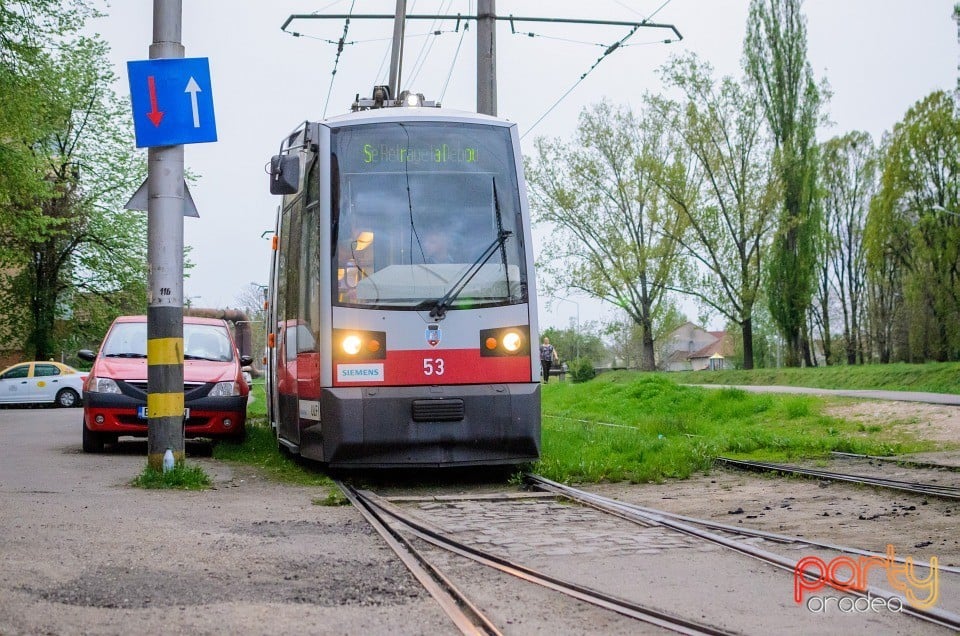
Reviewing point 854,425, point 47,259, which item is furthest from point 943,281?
point 47,259

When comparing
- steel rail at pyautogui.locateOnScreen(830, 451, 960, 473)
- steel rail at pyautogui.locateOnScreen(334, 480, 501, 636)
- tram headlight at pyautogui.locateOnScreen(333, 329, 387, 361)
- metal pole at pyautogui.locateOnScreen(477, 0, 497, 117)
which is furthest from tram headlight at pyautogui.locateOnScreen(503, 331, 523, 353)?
metal pole at pyautogui.locateOnScreen(477, 0, 497, 117)

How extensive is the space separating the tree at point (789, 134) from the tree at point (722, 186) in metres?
0.73

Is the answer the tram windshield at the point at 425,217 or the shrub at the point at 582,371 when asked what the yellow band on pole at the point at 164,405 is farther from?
the shrub at the point at 582,371

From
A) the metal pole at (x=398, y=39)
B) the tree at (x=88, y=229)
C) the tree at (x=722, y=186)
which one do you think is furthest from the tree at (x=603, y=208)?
the metal pole at (x=398, y=39)

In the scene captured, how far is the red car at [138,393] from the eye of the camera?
1363cm

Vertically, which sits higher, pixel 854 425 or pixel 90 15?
pixel 90 15

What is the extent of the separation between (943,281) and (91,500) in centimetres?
4188

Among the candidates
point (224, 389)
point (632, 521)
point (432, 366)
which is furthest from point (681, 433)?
point (632, 521)

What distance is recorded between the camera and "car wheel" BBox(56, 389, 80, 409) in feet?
120

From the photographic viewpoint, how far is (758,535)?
6809 mm

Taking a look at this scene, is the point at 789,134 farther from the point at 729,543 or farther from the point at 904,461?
the point at 729,543

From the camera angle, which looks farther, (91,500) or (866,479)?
(866,479)

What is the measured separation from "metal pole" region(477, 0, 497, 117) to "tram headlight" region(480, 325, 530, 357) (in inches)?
321

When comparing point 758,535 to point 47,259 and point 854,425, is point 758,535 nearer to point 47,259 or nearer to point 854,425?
point 854,425
